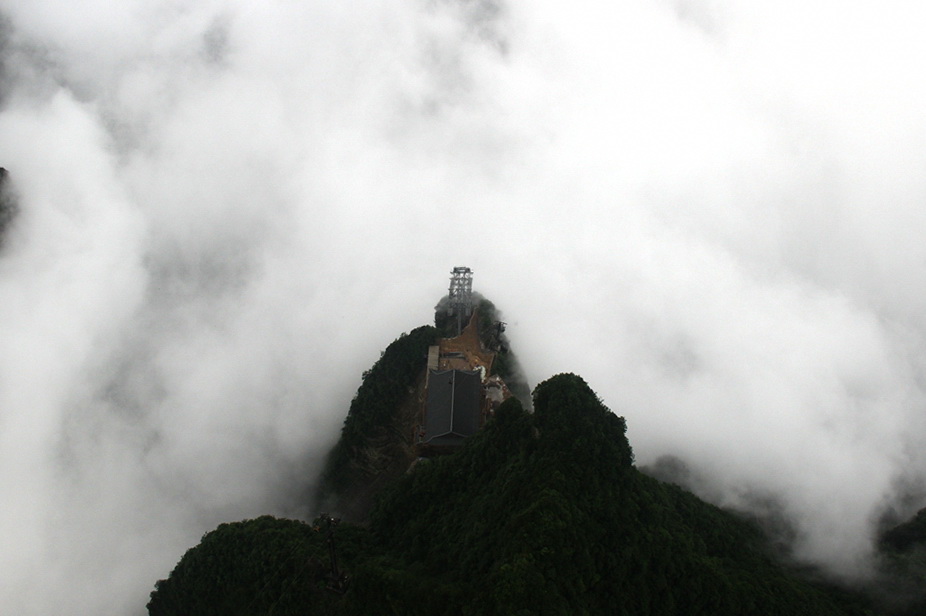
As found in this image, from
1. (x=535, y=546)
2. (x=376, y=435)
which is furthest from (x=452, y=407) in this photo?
(x=535, y=546)

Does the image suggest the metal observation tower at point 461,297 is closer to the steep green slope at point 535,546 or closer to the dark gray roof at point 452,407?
the dark gray roof at point 452,407

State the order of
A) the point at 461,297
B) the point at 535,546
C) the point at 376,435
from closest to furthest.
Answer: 1. the point at 535,546
2. the point at 376,435
3. the point at 461,297

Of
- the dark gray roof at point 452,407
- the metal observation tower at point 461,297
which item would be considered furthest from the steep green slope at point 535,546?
the metal observation tower at point 461,297

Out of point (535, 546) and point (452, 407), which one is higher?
point (452, 407)

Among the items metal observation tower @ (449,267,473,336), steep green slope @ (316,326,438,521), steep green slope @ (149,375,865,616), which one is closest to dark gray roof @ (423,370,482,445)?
steep green slope @ (316,326,438,521)

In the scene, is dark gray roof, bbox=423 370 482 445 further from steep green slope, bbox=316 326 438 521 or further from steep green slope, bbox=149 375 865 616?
steep green slope, bbox=149 375 865 616

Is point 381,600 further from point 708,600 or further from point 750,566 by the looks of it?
point 750,566

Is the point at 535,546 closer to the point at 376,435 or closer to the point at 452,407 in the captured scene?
the point at 452,407
